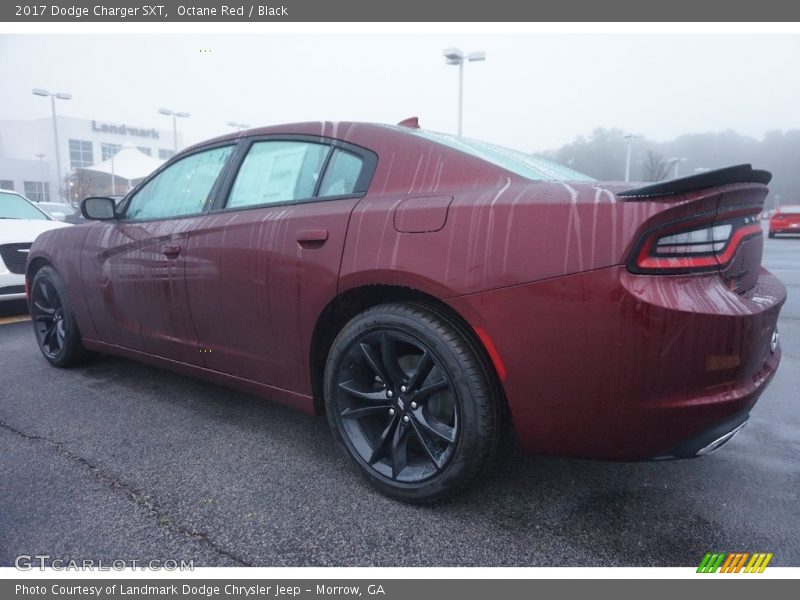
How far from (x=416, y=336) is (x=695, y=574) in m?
1.14

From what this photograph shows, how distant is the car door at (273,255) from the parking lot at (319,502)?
1.33 feet

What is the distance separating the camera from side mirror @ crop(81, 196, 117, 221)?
319cm

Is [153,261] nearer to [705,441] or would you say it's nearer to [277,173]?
[277,173]

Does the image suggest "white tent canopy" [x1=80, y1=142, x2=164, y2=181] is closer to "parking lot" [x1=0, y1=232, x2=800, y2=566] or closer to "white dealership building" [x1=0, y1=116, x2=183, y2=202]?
"white dealership building" [x1=0, y1=116, x2=183, y2=202]

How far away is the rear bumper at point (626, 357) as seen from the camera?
1.50m

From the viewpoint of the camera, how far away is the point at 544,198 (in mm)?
1658

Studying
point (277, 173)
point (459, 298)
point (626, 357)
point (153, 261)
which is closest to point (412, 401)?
point (459, 298)

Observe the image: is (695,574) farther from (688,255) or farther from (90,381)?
(90,381)

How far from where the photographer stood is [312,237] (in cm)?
214

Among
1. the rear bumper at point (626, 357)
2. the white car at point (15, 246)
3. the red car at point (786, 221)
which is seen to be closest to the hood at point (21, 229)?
the white car at point (15, 246)

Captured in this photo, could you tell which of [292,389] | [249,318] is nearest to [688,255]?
[292,389]

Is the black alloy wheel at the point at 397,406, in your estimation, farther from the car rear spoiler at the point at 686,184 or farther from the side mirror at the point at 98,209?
the side mirror at the point at 98,209

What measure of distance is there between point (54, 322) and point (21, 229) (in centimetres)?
269

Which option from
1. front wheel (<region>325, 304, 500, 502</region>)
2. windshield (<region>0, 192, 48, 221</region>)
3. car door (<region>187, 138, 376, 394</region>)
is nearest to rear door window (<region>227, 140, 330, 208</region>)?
car door (<region>187, 138, 376, 394</region>)
